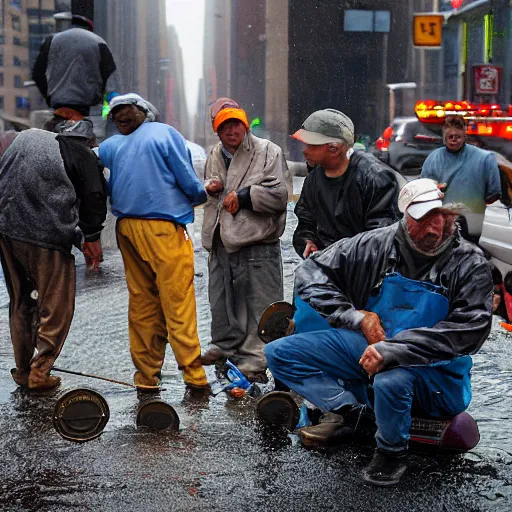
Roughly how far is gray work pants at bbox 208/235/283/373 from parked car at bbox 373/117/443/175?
16195 mm

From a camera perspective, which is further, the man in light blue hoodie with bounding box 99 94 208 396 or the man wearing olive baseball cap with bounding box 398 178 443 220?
the man in light blue hoodie with bounding box 99 94 208 396

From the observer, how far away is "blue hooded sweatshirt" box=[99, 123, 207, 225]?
6.58 metres

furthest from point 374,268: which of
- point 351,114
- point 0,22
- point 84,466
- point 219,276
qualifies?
point 351,114

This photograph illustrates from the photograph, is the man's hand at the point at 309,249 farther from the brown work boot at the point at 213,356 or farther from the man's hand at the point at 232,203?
the brown work boot at the point at 213,356

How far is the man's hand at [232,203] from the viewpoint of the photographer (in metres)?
7.06

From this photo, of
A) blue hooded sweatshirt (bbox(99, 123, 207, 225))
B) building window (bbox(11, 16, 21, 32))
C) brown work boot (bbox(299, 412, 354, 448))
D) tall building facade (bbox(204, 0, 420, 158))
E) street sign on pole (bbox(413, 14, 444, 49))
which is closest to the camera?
brown work boot (bbox(299, 412, 354, 448))

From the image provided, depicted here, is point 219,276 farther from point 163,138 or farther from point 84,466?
point 84,466

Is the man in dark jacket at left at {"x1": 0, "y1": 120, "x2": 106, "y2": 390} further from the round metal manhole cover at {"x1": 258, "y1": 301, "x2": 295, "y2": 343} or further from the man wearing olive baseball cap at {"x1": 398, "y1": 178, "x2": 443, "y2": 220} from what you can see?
the man wearing olive baseball cap at {"x1": 398, "y1": 178, "x2": 443, "y2": 220}

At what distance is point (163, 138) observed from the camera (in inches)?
260

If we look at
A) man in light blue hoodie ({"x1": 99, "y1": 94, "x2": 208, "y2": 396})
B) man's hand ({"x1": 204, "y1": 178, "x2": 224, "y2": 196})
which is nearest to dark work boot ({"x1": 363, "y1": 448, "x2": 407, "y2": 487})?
man in light blue hoodie ({"x1": 99, "y1": 94, "x2": 208, "y2": 396})

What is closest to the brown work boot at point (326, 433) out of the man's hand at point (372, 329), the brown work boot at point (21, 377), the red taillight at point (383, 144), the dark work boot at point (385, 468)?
the dark work boot at point (385, 468)

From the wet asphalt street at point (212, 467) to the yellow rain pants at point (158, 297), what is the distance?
19cm

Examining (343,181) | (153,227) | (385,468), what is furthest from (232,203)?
(385,468)

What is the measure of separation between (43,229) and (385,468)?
2661 millimetres
